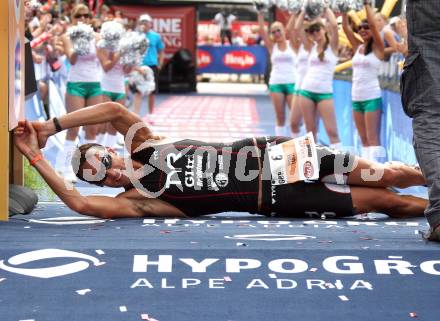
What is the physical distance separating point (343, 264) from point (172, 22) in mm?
25902

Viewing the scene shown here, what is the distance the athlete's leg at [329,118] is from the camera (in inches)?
420

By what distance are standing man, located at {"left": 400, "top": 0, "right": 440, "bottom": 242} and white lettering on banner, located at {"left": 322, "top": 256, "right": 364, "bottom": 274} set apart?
0.59 meters

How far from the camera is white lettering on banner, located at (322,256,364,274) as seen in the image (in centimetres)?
325

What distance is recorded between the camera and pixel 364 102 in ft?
32.4

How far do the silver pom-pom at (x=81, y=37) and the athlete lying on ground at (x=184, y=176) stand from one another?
5.98 m

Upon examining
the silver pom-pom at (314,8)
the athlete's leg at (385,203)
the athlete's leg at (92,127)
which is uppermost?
the silver pom-pom at (314,8)

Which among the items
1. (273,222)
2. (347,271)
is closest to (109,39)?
(273,222)

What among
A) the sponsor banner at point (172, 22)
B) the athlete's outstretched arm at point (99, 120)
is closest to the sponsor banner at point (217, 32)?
the sponsor banner at point (172, 22)

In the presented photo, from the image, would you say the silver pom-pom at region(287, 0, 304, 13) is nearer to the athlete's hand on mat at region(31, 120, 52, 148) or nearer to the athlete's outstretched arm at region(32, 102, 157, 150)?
the athlete's outstretched arm at region(32, 102, 157, 150)

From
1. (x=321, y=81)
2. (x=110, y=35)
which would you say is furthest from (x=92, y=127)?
(x=321, y=81)

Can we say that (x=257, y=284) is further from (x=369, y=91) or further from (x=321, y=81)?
(x=321, y=81)

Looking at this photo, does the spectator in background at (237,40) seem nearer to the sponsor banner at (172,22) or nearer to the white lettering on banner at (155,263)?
the sponsor banner at (172,22)

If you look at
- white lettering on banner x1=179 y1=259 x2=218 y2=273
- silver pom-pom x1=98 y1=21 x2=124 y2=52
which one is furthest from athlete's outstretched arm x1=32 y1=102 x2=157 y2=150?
silver pom-pom x1=98 y1=21 x2=124 y2=52

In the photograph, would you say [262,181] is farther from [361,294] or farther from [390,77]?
[390,77]
